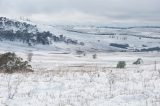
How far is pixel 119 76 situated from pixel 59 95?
4568 mm

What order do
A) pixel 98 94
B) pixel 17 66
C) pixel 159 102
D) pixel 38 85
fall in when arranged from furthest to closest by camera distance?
1. pixel 17 66
2. pixel 38 85
3. pixel 98 94
4. pixel 159 102

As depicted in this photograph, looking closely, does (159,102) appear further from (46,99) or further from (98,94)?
(46,99)

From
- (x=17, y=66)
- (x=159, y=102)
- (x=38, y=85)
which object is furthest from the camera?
(x=17, y=66)

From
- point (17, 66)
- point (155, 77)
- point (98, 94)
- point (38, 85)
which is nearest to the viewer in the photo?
point (98, 94)

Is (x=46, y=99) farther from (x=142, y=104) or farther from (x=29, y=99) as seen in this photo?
(x=142, y=104)

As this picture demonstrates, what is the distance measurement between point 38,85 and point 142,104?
448 cm

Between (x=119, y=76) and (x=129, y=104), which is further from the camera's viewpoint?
(x=119, y=76)

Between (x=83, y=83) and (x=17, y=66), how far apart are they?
1673 centimetres

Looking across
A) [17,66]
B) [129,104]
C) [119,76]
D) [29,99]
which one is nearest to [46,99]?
[29,99]

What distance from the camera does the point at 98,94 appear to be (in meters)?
11.9

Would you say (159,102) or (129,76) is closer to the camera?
(159,102)

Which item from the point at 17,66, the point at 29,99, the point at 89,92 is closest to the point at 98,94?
the point at 89,92

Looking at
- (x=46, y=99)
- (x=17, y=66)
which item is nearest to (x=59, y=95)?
(x=46, y=99)

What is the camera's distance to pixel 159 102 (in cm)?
1038
